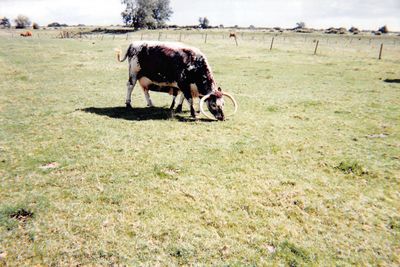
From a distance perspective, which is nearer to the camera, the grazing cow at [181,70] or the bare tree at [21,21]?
the grazing cow at [181,70]

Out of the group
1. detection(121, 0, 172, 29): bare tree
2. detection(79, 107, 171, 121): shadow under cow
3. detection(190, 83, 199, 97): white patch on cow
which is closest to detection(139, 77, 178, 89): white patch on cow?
detection(190, 83, 199, 97): white patch on cow

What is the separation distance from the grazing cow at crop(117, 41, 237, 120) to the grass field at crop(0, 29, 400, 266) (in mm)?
999

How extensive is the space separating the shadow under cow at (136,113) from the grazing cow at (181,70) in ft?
3.65

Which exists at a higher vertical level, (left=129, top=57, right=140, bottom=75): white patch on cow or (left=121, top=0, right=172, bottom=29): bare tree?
(left=121, top=0, right=172, bottom=29): bare tree

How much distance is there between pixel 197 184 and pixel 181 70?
5624mm

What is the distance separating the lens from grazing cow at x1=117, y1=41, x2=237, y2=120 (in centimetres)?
1115

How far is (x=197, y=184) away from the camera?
6871 millimetres

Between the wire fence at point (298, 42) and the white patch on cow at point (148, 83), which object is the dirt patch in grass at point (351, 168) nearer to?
the white patch on cow at point (148, 83)

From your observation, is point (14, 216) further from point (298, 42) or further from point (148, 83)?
point (298, 42)

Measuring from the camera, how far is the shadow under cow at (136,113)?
11500mm

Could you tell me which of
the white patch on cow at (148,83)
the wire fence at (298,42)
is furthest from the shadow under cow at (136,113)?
the wire fence at (298,42)

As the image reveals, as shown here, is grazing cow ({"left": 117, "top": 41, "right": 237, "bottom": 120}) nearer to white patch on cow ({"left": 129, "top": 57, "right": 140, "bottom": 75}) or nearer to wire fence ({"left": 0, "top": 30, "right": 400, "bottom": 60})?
white patch on cow ({"left": 129, "top": 57, "right": 140, "bottom": 75})

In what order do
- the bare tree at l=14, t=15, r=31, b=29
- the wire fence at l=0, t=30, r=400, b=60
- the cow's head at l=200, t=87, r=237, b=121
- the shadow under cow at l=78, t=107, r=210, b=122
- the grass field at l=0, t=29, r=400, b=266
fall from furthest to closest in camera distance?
the bare tree at l=14, t=15, r=31, b=29, the wire fence at l=0, t=30, r=400, b=60, the shadow under cow at l=78, t=107, r=210, b=122, the cow's head at l=200, t=87, r=237, b=121, the grass field at l=0, t=29, r=400, b=266

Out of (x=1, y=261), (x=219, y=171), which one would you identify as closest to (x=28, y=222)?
(x=1, y=261)
